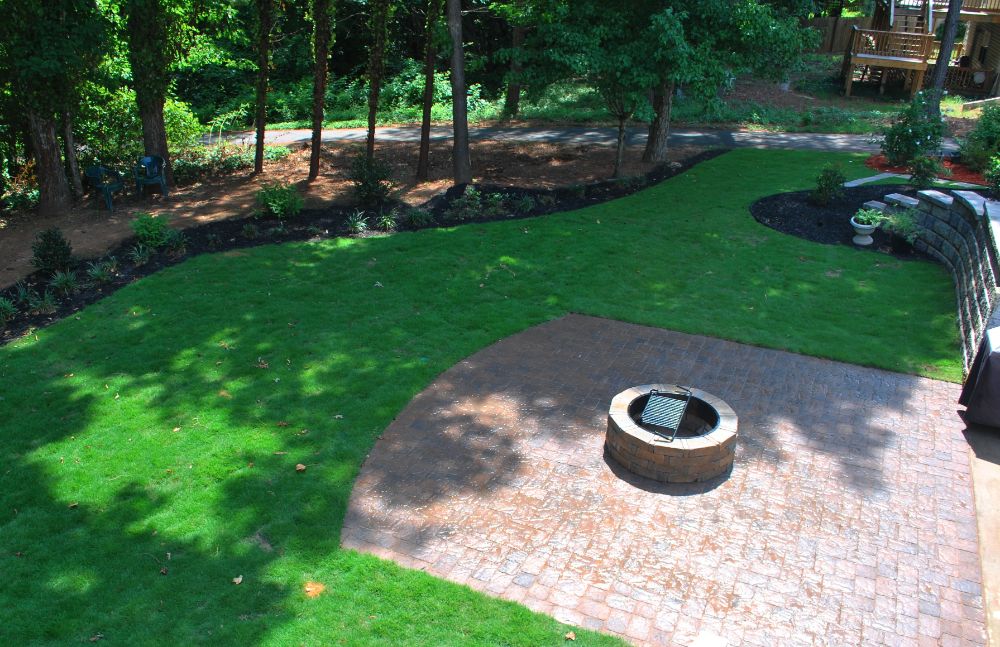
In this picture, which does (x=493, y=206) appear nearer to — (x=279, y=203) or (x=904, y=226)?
(x=279, y=203)

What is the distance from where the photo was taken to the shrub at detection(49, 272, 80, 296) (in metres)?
10.1

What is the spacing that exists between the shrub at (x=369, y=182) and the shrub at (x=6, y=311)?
6.31 m

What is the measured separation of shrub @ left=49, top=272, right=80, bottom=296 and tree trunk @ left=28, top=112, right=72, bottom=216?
3.95 m

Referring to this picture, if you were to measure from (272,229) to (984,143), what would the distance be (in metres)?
14.7

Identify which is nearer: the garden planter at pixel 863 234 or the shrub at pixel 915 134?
the garden planter at pixel 863 234

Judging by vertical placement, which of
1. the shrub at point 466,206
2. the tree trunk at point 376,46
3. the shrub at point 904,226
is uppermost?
the tree trunk at point 376,46

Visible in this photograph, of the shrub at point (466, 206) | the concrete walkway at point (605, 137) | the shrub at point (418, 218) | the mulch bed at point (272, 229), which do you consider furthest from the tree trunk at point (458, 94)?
the concrete walkway at point (605, 137)

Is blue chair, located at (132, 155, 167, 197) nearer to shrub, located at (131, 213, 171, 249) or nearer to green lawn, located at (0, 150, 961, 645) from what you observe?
shrub, located at (131, 213, 171, 249)

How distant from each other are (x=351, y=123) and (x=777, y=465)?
20.9 metres

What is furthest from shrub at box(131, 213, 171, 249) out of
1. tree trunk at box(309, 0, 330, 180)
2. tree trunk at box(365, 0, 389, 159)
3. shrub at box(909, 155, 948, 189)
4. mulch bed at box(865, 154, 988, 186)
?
mulch bed at box(865, 154, 988, 186)

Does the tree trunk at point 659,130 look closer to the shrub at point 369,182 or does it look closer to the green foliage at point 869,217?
the green foliage at point 869,217

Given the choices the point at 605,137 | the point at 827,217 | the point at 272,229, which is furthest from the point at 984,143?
the point at 272,229

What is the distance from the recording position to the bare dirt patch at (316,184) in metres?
12.3

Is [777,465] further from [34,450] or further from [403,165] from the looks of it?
[403,165]
